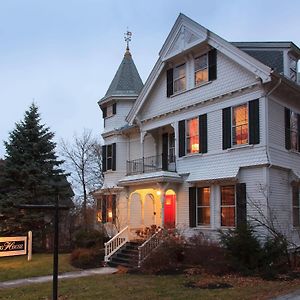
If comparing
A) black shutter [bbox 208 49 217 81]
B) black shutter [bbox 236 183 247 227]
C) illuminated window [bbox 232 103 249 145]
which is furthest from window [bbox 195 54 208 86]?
black shutter [bbox 236 183 247 227]

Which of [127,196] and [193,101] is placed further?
[127,196]

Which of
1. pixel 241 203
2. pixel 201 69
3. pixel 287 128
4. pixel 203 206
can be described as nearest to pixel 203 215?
pixel 203 206

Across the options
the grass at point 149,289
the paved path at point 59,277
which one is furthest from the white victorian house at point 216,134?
the paved path at point 59,277

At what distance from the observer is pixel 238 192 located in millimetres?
17484

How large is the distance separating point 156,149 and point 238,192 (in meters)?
7.04

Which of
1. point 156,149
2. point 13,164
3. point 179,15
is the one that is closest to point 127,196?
point 156,149

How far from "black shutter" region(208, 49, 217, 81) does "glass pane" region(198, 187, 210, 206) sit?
16.5 feet

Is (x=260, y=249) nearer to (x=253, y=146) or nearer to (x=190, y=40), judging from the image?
(x=253, y=146)

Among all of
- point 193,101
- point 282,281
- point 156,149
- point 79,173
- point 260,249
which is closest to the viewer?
point 282,281

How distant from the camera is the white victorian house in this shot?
17.0 meters

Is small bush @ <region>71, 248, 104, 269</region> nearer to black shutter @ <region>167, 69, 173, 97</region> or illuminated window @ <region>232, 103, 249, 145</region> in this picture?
illuminated window @ <region>232, 103, 249, 145</region>

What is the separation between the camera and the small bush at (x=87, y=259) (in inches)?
747

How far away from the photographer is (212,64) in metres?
19.1

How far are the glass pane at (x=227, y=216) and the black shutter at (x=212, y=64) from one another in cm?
582
